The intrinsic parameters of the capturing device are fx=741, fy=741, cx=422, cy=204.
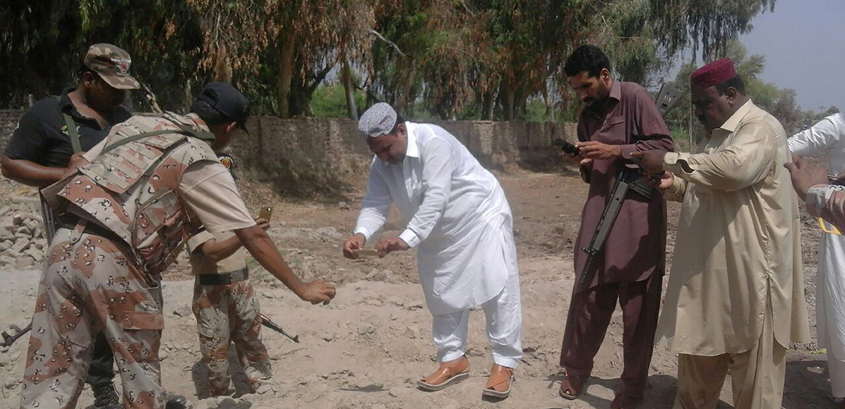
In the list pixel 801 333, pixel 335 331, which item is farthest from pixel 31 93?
pixel 801 333

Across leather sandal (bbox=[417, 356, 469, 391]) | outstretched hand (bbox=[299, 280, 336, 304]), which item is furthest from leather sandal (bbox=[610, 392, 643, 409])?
outstretched hand (bbox=[299, 280, 336, 304])

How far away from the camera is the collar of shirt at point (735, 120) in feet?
11.1

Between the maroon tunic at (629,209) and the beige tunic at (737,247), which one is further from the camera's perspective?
the maroon tunic at (629,209)

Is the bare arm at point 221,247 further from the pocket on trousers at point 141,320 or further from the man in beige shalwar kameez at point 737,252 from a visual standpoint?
the man in beige shalwar kameez at point 737,252

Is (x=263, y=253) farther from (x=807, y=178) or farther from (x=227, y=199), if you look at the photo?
(x=807, y=178)

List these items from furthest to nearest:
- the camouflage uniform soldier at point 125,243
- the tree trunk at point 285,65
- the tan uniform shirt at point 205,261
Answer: the tree trunk at point 285,65 < the tan uniform shirt at point 205,261 < the camouflage uniform soldier at point 125,243

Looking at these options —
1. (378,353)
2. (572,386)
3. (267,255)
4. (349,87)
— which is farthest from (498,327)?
(349,87)

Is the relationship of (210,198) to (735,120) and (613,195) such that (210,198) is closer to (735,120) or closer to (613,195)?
(613,195)

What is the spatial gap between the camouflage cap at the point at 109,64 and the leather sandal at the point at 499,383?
7.57 feet

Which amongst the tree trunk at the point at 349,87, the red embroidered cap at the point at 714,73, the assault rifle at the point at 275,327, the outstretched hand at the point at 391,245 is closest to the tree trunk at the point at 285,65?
the tree trunk at the point at 349,87

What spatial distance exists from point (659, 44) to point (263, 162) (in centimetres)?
2077

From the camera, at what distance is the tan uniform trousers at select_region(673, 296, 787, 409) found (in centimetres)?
340

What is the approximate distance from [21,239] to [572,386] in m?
6.39

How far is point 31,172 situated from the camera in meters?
3.54
